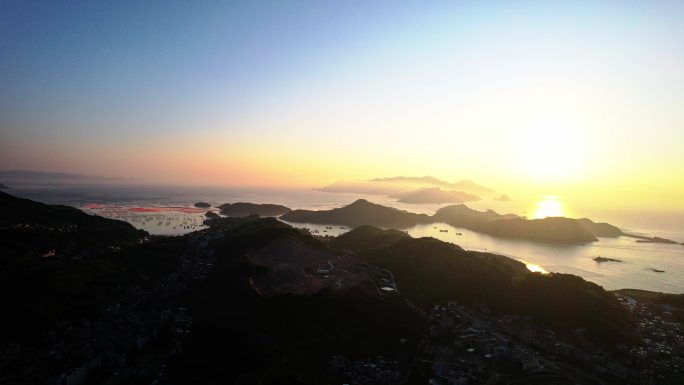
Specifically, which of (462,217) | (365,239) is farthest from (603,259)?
(462,217)

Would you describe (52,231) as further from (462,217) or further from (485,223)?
(462,217)

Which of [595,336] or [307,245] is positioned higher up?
[307,245]

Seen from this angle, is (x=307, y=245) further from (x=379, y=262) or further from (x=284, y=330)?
(x=284, y=330)

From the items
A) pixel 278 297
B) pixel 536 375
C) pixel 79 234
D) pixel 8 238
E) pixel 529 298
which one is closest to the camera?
pixel 536 375

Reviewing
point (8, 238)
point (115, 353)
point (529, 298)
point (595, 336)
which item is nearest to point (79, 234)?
point (8, 238)

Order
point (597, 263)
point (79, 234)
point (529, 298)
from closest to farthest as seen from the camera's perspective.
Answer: point (529, 298)
point (79, 234)
point (597, 263)

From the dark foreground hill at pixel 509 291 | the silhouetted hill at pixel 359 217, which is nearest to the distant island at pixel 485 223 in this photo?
the silhouetted hill at pixel 359 217

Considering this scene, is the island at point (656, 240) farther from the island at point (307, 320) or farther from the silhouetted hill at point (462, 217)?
the island at point (307, 320)
